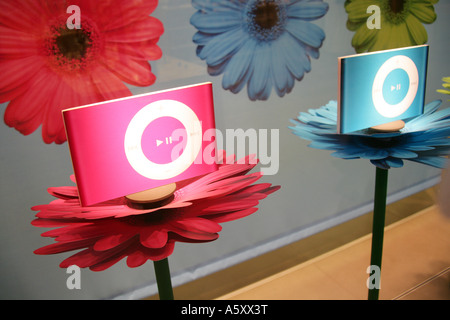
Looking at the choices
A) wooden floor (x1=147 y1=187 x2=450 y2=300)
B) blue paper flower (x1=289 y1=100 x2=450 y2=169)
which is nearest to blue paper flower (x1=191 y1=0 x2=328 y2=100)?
blue paper flower (x1=289 y1=100 x2=450 y2=169)

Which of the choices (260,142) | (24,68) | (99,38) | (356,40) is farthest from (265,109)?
(24,68)

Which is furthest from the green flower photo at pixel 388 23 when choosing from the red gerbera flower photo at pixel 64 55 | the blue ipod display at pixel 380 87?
the red gerbera flower photo at pixel 64 55

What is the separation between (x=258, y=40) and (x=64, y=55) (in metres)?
0.59

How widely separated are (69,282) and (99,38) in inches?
29.1

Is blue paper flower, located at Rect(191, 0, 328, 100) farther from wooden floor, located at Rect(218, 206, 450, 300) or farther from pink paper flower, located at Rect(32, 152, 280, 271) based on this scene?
wooden floor, located at Rect(218, 206, 450, 300)

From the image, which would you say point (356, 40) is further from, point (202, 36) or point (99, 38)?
point (99, 38)

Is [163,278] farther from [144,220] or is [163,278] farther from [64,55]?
[64,55]

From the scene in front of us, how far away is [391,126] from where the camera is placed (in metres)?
0.97

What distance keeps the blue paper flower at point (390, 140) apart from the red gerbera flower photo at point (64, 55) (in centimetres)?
48

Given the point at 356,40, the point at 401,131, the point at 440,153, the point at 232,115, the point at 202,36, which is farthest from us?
the point at 356,40

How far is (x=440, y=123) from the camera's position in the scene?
98 centimetres

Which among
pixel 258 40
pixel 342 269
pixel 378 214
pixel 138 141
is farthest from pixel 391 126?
pixel 342 269

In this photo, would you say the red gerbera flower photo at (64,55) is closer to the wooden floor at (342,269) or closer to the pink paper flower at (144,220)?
the pink paper flower at (144,220)

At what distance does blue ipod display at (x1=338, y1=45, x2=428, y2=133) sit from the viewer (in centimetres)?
90
